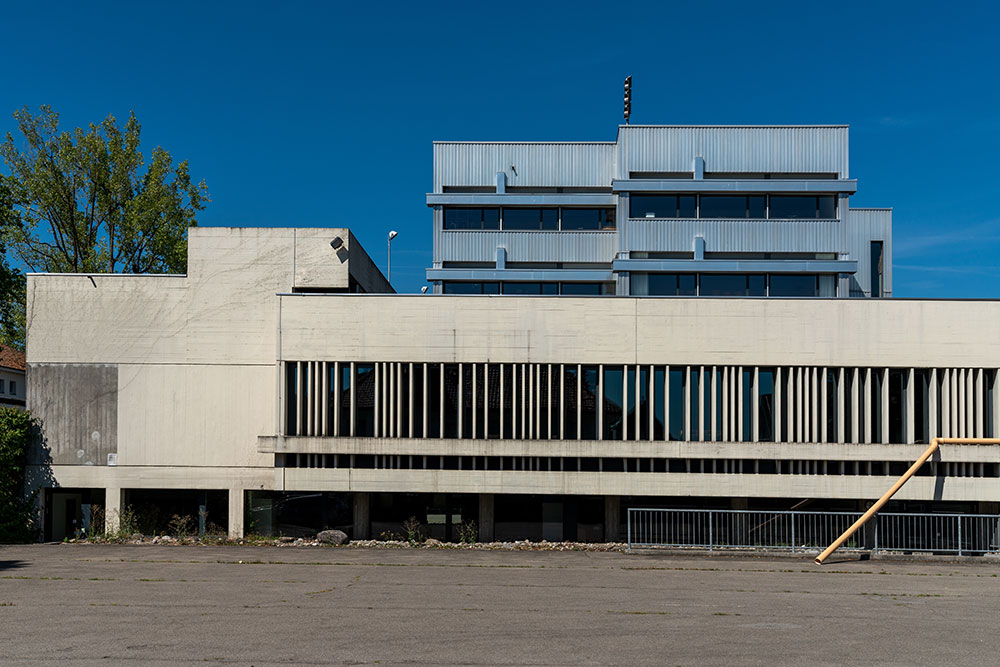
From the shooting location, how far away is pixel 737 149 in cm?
3578

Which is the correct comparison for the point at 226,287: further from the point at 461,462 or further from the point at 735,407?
the point at 735,407

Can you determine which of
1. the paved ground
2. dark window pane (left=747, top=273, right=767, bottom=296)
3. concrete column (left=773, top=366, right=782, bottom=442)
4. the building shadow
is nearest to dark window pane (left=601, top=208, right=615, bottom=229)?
dark window pane (left=747, top=273, right=767, bottom=296)

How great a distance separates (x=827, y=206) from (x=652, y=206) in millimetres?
7223

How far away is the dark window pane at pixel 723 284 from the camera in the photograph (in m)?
35.8

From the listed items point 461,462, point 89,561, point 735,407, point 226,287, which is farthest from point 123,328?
point 735,407

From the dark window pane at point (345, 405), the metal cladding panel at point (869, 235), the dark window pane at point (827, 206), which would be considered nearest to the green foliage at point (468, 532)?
the dark window pane at point (345, 405)

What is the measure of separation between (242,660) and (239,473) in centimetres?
1510

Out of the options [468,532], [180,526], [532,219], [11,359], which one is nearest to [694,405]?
[468,532]

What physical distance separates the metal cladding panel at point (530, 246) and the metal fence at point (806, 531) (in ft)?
48.2

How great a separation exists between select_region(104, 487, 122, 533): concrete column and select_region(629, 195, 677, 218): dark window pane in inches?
879

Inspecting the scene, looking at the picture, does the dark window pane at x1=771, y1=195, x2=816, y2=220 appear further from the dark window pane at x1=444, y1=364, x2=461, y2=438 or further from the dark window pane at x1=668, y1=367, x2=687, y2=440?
the dark window pane at x1=444, y1=364, x2=461, y2=438

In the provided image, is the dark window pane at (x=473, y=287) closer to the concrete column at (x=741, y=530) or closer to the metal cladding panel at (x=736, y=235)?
the metal cladding panel at (x=736, y=235)

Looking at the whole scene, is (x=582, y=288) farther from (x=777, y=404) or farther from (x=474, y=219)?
(x=777, y=404)

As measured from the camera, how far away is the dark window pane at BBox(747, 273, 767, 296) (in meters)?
35.7
